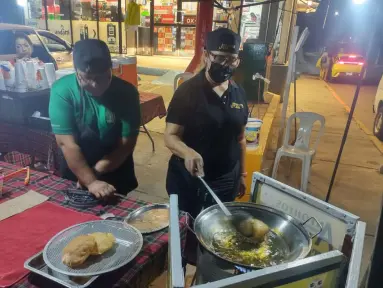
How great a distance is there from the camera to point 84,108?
1.98m

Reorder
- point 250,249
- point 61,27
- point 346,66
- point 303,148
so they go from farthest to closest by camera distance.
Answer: point 61,27, point 346,66, point 303,148, point 250,249

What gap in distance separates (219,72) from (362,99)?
9.91 metres

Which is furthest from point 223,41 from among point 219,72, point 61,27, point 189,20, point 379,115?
point 61,27

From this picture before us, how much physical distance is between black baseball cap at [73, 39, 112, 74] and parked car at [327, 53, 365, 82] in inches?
503

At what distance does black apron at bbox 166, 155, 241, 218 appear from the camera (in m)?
2.23

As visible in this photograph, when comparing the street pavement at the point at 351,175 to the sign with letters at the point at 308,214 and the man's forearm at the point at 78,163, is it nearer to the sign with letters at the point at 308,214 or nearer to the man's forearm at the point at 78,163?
the sign with letters at the point at 308,214

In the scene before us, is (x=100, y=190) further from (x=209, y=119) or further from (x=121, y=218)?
(x=209, y=119)

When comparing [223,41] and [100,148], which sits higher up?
[223,41]

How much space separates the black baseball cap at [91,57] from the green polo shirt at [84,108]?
161mm

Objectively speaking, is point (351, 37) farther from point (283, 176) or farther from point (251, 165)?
point (251, 165)

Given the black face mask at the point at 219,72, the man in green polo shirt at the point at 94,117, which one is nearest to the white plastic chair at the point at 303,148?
the black face mask at the point at 219,72

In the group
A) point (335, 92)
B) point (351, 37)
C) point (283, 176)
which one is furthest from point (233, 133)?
point (351, 37)

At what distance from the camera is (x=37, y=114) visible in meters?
3.25

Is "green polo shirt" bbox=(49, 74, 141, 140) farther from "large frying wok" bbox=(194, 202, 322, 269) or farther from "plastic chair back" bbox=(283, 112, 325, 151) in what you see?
"plastic chair back" bbox=(283, 112, 325, 151)
